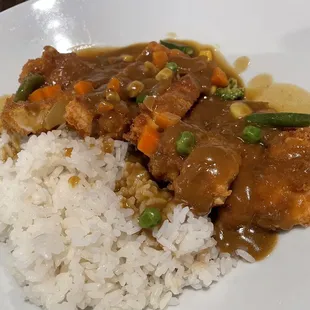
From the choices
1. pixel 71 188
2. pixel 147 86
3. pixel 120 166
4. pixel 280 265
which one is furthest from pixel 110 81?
pixel 280 265

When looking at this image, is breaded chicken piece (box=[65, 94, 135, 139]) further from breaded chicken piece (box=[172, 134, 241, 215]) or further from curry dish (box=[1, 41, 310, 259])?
breaded chicken piece (box=[172, 134, 241, 215])

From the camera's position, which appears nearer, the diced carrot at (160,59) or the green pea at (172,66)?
the green pea at (172,66)

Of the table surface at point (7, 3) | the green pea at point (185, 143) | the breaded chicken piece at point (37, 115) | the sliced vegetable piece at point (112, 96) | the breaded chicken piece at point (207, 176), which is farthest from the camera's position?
the table surface at point (7, 3)

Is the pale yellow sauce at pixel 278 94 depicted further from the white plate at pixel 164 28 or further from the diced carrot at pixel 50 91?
the diced carrot at pixel 50 91

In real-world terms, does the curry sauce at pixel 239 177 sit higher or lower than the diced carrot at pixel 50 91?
lower

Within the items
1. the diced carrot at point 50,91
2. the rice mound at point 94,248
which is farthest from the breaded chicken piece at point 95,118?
the diced carrot at point 50,91

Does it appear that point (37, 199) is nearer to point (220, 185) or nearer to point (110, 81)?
point (110, 81)

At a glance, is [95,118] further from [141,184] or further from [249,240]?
[249,240]

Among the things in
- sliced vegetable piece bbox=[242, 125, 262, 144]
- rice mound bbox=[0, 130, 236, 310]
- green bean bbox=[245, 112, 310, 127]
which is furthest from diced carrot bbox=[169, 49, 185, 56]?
rice mound bbox=[0, 130, 236, 310]
